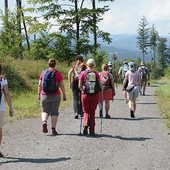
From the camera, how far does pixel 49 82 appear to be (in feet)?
38.5

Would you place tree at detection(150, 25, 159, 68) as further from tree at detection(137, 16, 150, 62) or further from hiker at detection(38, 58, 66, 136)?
hiker at detection(38, 58, 66, 136)

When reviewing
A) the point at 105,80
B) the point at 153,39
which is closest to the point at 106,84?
the point at 105,80

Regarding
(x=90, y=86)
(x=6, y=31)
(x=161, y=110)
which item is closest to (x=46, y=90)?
(x=90, y=86)

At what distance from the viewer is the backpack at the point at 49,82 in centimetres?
1167

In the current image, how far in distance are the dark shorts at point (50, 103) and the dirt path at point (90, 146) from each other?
0.67 metres

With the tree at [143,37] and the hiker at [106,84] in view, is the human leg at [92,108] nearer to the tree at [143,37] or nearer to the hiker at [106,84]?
the hiker at [106,84]

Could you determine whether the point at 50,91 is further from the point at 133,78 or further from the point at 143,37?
the point at 143,37

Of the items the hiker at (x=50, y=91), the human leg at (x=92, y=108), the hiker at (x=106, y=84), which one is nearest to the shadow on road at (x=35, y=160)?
the hiker at (x=50, y=91)

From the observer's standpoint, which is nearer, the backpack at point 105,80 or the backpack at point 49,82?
the backpack at point 49,82

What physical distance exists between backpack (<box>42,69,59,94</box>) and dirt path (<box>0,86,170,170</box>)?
1224 mm

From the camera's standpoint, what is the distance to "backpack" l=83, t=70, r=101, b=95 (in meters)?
11.9

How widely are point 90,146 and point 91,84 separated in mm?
1890

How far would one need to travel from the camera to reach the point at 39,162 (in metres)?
9.15

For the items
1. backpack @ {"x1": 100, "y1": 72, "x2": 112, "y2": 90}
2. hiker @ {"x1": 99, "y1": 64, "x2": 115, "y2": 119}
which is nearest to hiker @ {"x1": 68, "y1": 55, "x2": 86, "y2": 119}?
hiker @ {"x1": 99, "y1": 64, "x2": 115, "y2": 119}
